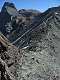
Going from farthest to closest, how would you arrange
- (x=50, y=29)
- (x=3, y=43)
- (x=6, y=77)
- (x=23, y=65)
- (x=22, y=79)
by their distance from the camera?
1. (x=50, y=29)
2. (x=23, y=65)
3. (x=3, y=43)
4. (x=22, y=79)
5. (x=6, y=77)

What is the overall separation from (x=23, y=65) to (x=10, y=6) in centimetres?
8452

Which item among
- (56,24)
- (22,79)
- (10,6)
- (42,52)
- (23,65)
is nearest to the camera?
(22,79)

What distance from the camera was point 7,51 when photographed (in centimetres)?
1788

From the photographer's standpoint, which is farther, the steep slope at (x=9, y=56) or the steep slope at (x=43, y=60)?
the steep slope at (x=9, y=56)

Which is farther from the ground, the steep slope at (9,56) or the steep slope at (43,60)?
the steep slope at (9,56)

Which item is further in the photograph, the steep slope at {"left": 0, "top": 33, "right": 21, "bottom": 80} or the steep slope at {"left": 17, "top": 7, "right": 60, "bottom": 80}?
the steep slope at {"left": 0, "top": 33, "right": 21, "bottom": 80}

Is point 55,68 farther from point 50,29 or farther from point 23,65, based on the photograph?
point 50,29

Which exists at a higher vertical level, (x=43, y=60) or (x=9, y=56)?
(x=9, y=56)

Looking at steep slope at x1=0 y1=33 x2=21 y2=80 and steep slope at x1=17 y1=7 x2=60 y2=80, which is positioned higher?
steep slope at x1=0 y1=33 x2=21 y2=80

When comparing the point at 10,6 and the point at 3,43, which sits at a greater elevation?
the point at 3,43

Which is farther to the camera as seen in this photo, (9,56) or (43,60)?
(43,60)

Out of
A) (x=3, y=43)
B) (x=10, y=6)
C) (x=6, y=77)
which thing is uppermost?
(x=3, y=43)

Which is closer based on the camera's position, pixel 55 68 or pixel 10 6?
pixel 55 68

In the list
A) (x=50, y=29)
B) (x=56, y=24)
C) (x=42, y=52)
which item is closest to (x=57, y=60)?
(x=42, y=52)
